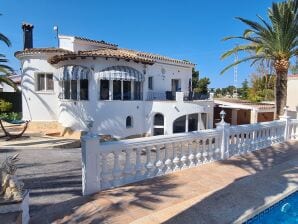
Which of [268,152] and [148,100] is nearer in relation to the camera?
[268,152]

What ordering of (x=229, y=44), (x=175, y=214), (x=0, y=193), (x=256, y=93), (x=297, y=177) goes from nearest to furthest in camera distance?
1. (x=0, y=193)
2. (x=175, y=214)
3. (x=297, y=177)
4. (x=229, y=44)
5. (x=256, y=93)

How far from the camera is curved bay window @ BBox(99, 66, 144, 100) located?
25234 millimetres

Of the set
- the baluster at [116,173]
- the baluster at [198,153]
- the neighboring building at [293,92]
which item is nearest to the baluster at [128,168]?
the baluster at [116,173]

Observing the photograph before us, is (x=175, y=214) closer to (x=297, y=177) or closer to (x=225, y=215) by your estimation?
(x=225, y=215)

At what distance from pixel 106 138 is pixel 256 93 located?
42001mm

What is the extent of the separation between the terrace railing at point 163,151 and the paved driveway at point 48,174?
143 centimetres

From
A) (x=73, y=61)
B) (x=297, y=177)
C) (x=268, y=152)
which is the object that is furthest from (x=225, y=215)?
(x=73, y=61)

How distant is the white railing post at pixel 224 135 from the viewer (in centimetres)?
1220

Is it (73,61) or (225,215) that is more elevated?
(73,61)

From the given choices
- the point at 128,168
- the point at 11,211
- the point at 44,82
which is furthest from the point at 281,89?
the point at 44,82

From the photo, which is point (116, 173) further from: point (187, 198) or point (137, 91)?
point (137, 91)

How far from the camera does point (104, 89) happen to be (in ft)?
84.3

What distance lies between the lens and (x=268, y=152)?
1438 centimetres

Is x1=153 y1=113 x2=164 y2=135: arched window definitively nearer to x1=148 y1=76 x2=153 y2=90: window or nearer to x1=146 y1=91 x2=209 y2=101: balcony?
x1=146 y1=91 x2=209 y2=101: balcony
